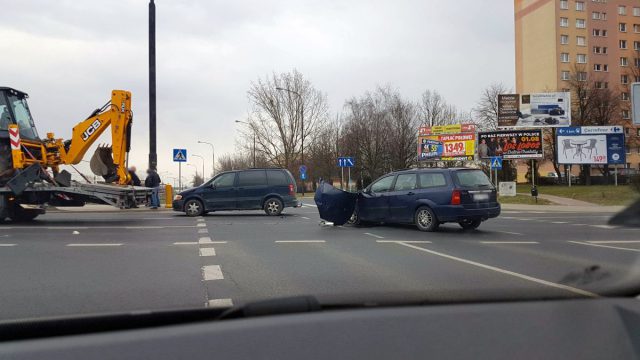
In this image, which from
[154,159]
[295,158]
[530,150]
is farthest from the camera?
[295,158]

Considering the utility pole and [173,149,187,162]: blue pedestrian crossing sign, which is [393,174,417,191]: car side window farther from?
[173,149,187,162]: blue pedestrian crossing sign

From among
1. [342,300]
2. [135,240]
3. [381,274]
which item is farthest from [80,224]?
[342,300]

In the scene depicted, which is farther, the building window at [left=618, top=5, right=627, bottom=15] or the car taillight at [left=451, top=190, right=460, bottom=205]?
the building window at [left=618, top=5, right=627, bottom=15]

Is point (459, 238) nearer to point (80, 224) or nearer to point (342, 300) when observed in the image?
point (342, 300)

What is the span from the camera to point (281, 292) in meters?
5.52

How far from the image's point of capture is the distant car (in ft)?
40.4

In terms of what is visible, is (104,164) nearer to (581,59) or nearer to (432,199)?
(432,199)

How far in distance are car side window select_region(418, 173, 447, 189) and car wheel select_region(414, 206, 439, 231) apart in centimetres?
57

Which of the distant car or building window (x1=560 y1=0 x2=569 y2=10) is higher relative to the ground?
building window (x1=560 y1=0 x2=569 y2=10)

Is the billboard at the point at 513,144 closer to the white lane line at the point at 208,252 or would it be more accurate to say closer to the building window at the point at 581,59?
the white lane line at the point at 208,252

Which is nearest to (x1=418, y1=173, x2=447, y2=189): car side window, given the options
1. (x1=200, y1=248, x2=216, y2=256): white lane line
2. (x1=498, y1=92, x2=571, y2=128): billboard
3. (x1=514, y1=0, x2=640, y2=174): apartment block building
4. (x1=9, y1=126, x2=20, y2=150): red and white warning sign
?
(x1=200, y1=248, x2=216, y2=256): white lane line

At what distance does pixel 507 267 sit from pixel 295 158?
47724mm

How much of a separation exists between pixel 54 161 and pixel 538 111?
38.9 m

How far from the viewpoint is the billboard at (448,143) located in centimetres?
4594
